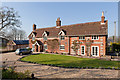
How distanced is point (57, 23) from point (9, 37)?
54.0ft

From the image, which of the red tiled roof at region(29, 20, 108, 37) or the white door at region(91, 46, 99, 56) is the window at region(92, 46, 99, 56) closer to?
the white door at region(91, 46, 99, 56)

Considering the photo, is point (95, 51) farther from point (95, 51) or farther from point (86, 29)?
point (86, 29)

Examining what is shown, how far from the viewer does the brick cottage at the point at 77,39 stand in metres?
19.6

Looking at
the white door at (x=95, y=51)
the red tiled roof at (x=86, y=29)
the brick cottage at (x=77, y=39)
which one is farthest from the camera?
the red tiled roof at (x=86, y=29)

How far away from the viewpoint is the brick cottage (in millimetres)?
19625

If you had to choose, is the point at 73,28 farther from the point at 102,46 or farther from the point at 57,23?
the point at 102,46

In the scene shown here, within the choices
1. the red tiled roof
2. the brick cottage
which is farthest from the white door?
the red tiled roof

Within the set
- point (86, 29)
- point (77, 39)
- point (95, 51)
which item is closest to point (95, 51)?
point (95, 51)

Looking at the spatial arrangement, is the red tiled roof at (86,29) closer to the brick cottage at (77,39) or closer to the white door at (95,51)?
the brick cottage at (77,39)

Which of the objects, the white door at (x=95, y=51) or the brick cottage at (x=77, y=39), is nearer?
the brick cottage at (x=77, y=39)

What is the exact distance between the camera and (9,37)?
16672 mm

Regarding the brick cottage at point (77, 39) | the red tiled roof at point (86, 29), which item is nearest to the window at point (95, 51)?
the brick cottage at point (77, 39)

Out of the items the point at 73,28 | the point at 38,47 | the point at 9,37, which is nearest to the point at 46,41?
the point at 38,47

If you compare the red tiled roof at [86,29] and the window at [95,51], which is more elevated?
the red tiled roof at [86,29]
